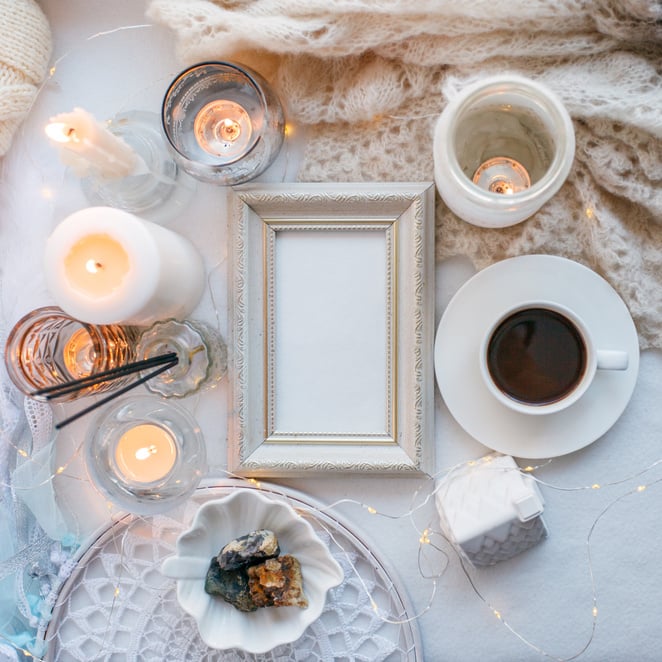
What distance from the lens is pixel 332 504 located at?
2.21ft

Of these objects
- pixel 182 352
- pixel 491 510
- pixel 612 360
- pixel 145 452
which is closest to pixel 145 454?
pixel 145 452

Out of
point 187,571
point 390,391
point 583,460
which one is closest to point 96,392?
point 187,571

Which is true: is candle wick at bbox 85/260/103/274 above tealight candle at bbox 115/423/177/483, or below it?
above

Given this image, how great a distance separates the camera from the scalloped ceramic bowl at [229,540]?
602mm

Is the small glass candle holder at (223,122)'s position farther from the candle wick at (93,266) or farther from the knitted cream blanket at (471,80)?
the candle wick at (93,266)

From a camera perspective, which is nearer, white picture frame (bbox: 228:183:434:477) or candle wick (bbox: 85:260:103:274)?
candle wick (bbox: 85:260:103:274)

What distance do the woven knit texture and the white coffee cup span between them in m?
0.52

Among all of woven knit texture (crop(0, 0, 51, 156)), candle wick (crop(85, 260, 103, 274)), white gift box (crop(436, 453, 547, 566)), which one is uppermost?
woven knit texture (crop(0, 0, 51, 156))

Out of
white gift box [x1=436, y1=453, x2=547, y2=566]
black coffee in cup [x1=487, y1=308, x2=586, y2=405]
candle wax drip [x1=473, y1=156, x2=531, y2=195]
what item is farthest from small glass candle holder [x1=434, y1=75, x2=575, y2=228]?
white gift box [x1=436, y1=453, x2=547, y2=566]

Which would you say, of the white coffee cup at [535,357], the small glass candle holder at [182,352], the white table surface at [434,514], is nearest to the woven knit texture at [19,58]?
the white table surface at [434,514]

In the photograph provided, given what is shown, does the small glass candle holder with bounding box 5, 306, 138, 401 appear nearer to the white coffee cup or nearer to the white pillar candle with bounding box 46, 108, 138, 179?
the white pillar candle with bounding box 46, 108, 138, 179

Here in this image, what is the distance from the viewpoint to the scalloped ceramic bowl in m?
0.60

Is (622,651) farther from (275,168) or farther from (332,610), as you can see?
(275,168)

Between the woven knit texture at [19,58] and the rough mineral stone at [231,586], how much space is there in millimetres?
491
